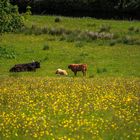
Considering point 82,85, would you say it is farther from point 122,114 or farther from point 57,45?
point 57,45

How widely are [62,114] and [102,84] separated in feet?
26.6

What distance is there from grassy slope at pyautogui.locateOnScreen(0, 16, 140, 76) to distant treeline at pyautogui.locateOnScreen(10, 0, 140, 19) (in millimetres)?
9910

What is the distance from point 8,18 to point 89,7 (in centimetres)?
4137

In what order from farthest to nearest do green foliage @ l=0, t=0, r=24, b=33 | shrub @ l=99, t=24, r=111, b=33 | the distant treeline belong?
the distant treeline < shrub @ l=99, t=24, r=111, b=33 < green foliage @ l=0, t=0, r=24, b=33

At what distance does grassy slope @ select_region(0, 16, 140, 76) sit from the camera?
36.5 metres

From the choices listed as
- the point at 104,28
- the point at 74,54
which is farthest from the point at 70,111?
the point at 104,28

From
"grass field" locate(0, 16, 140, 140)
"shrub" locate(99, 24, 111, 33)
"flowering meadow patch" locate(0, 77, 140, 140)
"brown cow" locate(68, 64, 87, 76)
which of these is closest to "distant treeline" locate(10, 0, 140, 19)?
"shrub" locate(99, 24, 111, 33)

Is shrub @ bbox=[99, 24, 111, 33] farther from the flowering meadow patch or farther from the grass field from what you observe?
the flowering meadow patch

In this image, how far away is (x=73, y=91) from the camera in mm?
22656

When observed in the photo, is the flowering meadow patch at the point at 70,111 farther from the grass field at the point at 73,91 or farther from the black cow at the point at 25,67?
the black cow at the point at 25,67

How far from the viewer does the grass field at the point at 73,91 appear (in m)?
15.4

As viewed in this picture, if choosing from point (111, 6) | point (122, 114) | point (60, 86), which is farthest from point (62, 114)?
point (111, 6)

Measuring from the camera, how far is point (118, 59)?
40.0 meters

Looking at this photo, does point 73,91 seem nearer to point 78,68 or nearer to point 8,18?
point 8,18
